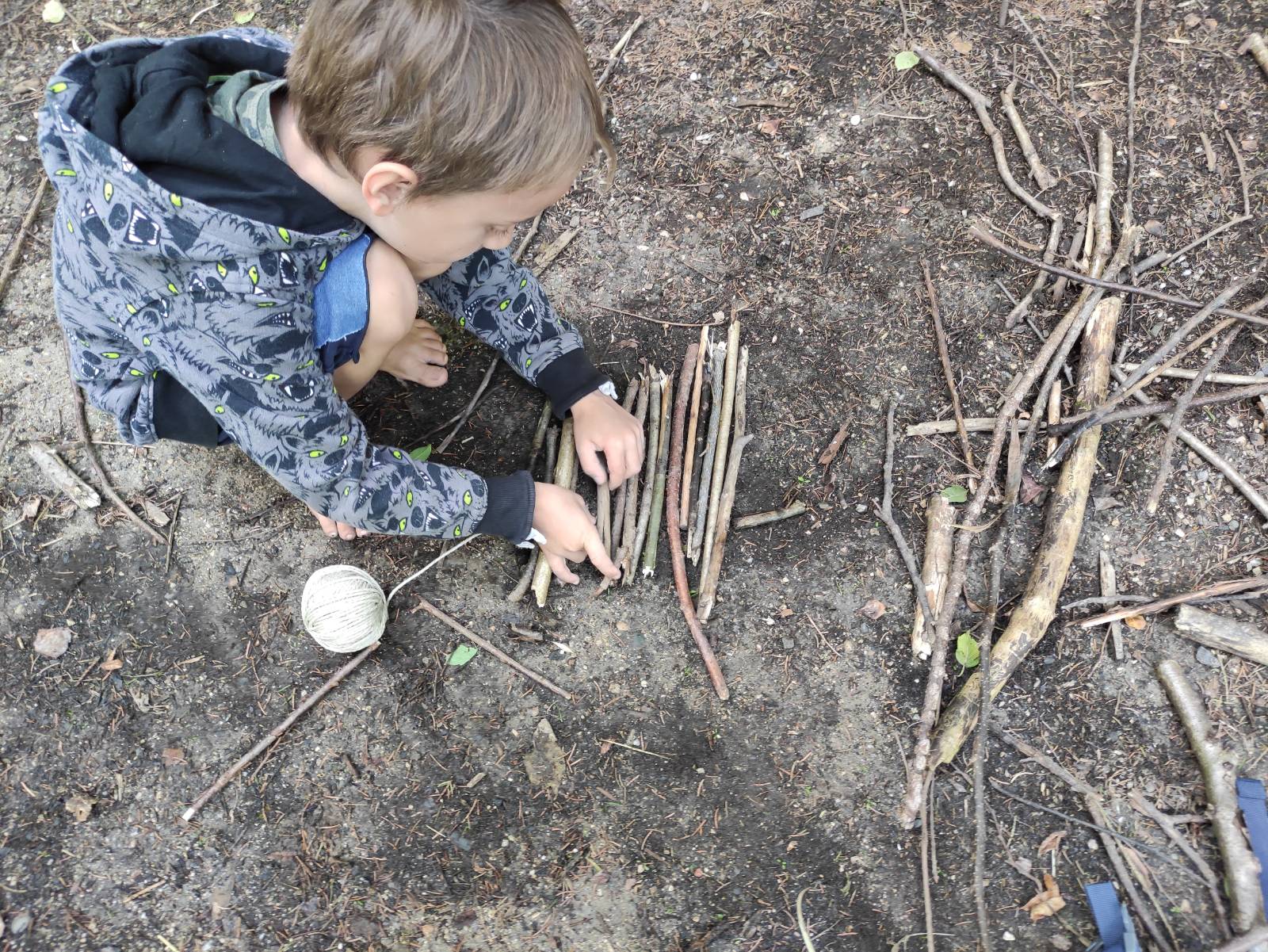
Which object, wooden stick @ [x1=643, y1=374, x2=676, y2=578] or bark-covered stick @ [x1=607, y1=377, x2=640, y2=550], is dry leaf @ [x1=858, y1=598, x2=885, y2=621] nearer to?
wooden stick @ [x1=643, y1=374, x2=676, y2=578]

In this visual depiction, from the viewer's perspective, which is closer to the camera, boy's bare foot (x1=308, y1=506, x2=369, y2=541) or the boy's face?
the boy's face

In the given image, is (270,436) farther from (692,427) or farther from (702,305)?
(702,305)

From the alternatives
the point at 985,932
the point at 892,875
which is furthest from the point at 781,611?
the point at 985,932

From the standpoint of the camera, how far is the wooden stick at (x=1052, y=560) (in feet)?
7.69

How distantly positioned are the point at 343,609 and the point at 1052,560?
6.55ft

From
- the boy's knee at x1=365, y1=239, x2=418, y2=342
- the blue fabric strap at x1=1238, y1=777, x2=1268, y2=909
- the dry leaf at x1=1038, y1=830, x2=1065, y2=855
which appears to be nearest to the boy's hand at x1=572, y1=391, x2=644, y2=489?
the boy's knee at x1=365, y1=239, x2=418, y2=342

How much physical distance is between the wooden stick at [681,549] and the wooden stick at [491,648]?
1.30 ft

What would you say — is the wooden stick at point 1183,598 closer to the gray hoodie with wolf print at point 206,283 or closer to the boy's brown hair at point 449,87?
the gray hoodie with wolf print at point 206,283

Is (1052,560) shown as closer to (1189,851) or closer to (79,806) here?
(1189,851)

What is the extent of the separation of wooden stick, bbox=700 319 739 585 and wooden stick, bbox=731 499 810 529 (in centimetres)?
9

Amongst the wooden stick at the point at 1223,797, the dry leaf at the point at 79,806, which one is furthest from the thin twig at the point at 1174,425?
the dry leaf at the point at 79,806

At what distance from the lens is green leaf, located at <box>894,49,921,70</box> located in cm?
329

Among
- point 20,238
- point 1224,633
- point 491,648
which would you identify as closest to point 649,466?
point 491,648

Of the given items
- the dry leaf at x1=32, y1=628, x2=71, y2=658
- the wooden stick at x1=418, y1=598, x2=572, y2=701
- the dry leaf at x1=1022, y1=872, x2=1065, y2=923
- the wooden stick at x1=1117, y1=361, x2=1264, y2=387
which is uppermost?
the wooden stick at x1=1117, y1=361, x2=1264, y2=387
